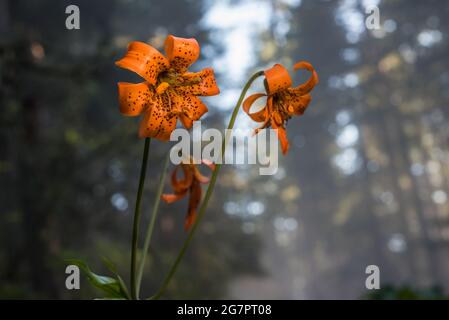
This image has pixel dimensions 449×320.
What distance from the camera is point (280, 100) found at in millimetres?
899

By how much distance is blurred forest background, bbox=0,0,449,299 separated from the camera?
486 centimetres

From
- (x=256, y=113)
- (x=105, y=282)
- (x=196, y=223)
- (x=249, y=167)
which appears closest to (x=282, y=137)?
(x=256, y=113)

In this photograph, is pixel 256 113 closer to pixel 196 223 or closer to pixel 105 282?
pixel 196 223

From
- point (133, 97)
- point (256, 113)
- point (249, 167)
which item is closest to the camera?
point (133, 97)

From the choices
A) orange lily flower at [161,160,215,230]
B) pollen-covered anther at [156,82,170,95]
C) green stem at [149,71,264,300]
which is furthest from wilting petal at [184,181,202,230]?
pollen-covered anther at [156,82,170,95]

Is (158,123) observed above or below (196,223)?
above

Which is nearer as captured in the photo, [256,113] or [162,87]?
[162,87]

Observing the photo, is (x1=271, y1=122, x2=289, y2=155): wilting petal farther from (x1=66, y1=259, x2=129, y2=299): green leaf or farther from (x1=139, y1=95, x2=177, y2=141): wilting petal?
(x1=66, y1=259, x2=129, y2=299): green leaf

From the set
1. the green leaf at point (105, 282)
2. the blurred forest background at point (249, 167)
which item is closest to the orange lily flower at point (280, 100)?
the green leaf at point (105, 282)

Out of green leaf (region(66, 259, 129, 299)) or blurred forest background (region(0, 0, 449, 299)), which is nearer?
green leaf (region(66, 259, 129, 299))

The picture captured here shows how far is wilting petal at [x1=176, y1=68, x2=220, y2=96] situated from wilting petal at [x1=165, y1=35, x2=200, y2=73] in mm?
31

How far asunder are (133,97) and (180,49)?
13cm
